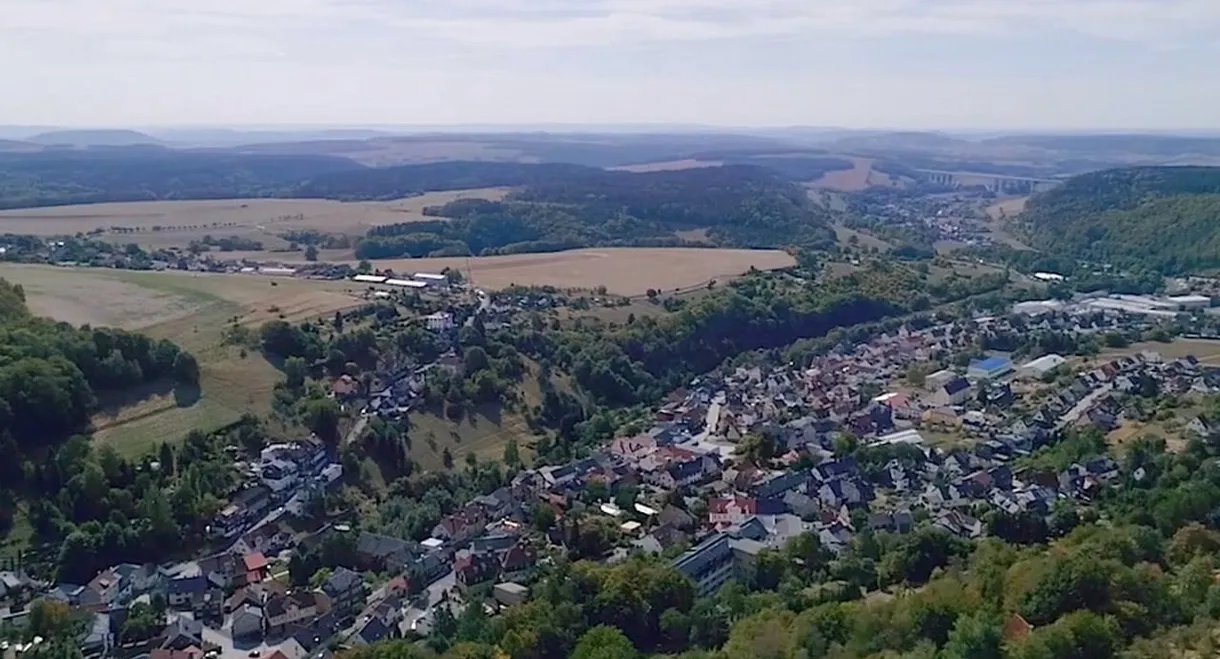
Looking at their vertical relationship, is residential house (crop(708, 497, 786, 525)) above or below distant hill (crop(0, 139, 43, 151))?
below

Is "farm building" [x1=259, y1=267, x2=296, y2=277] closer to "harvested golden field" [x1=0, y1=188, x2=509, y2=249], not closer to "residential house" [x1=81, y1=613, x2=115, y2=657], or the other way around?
"harvested golden field" [x1=0, y1=188, x2=509, y2=249]

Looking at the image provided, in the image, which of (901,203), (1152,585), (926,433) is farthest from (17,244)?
(901,203)

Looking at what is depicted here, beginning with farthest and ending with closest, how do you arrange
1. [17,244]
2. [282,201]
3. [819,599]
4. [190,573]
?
[282,201] → [17,244] → [190,573] → [819,599]

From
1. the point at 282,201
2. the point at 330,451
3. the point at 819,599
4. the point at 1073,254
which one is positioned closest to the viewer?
the point at 819,599

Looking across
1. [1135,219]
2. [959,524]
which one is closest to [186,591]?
[959,524]

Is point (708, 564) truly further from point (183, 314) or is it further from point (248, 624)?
point (183, 314)

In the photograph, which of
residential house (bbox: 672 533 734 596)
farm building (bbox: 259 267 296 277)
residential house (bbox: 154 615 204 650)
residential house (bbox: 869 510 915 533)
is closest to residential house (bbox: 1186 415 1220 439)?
residential house (bbox: 869 510 915 533)

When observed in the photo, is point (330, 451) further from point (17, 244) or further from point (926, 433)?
point (17, 244)
